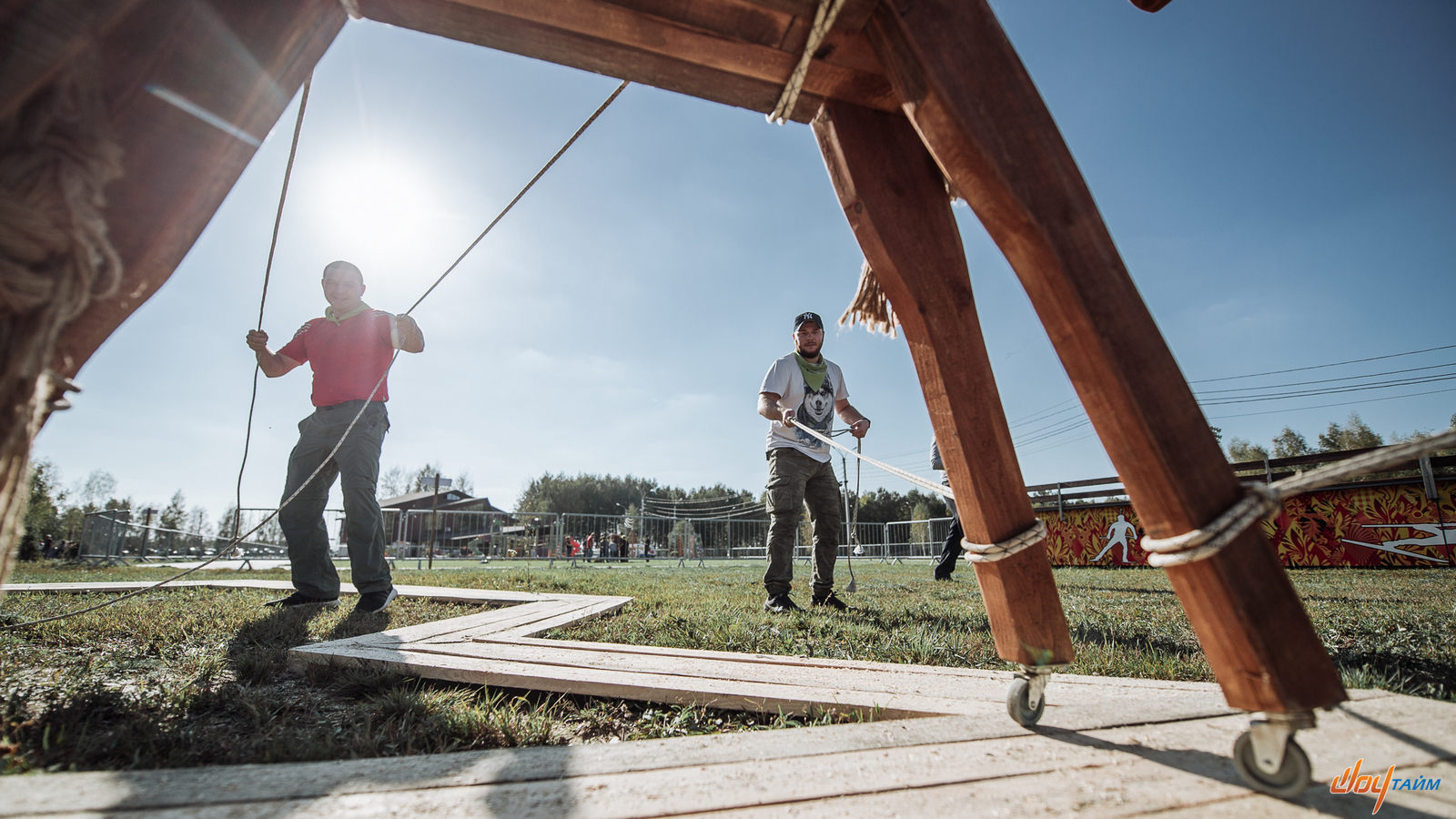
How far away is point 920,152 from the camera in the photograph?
1.25 m

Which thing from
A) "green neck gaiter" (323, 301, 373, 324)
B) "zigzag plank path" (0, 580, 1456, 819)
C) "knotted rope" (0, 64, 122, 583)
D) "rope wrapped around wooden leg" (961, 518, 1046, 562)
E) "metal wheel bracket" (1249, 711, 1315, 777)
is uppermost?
"green neck gaiter" (323, 301, 373, 324)

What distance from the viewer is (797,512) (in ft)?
13.5

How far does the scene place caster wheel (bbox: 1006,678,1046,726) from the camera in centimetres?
118

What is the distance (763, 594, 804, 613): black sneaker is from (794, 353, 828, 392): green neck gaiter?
1.52 metres

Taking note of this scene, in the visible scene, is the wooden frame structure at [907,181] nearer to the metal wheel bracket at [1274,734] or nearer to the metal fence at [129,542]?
the metal wheel bracket at [1274,734]

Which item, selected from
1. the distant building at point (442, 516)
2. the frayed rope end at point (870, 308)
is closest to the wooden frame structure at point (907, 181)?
the frayed rope end at point (870, 308)

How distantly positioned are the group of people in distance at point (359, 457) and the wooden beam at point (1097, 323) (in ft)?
7.80

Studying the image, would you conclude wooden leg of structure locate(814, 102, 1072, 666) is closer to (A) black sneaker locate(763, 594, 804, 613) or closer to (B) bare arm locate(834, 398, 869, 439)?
(A) black sneaker locate(763, 594, 804, 613)

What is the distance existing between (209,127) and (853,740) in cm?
149

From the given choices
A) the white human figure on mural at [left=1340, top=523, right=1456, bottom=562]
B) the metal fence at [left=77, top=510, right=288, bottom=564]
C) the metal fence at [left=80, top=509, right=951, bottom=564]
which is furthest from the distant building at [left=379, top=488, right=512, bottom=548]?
the white human figure on mural at [left=1340, top=523, right=1456, bottom=562]

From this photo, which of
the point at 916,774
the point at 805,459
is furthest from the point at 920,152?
the point at 805,459

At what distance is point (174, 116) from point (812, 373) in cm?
379

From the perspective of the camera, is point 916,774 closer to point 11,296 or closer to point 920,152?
point 920,152

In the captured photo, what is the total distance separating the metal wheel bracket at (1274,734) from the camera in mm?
767
